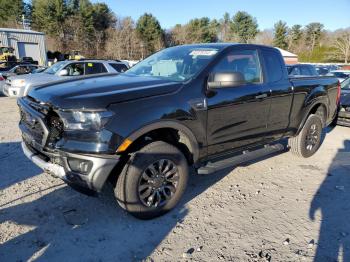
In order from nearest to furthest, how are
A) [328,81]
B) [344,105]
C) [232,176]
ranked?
[232,176] < [328,81] < [344,105]

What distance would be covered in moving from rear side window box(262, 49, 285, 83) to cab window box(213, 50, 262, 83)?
196 millimetres

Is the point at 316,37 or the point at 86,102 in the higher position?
the point at 316,37

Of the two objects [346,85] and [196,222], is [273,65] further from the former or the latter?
[346,85]

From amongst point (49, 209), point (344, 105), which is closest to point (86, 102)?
point (49, 209)

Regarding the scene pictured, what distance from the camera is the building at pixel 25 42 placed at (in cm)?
3400

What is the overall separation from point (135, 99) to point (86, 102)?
0.48 meters

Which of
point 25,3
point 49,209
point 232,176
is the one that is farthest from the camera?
point 25,3

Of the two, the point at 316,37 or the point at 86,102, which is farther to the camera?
the point at 316,37

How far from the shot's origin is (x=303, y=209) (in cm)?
384

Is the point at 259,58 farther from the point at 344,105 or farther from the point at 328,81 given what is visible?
the point at 344,105

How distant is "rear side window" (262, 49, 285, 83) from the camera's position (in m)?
4.62

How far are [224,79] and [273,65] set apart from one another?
1.47 m

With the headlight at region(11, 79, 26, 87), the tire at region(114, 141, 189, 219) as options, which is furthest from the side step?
the headlight at region(11, 79, 26, 87)

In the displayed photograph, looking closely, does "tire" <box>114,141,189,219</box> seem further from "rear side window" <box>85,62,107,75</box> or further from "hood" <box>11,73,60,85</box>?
"hood" <box>11,73,60,85</box>
